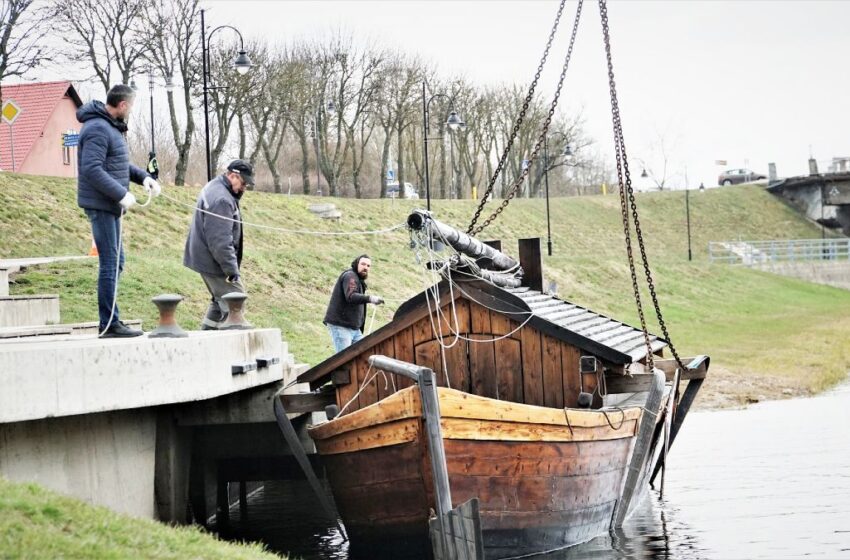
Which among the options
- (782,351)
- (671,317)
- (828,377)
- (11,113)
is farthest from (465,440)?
(671,317)

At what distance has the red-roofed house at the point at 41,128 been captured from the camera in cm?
5194

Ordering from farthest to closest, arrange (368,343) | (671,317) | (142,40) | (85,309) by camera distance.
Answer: (142,40), (671,317), (85,309), (368,343)

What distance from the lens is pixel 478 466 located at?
10906 mm

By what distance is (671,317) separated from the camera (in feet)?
145

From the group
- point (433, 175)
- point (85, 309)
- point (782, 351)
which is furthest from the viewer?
point (433, 175)

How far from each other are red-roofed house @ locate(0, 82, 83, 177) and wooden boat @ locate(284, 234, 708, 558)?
4172 centimetres

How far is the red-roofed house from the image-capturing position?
2045 inches

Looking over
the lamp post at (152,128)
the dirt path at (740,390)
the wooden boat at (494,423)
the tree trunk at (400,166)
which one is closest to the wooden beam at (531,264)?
the wooden boat at (494,423)

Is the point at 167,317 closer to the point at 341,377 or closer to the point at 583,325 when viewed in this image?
the point at 341,377

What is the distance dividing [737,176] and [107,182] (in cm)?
9440

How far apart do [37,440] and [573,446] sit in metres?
5.00

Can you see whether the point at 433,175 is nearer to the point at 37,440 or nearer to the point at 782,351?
the point at 782,351

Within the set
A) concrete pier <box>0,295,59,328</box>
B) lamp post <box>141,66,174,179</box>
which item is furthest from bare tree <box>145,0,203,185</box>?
concrete pier <box>0,295,59,328</box>

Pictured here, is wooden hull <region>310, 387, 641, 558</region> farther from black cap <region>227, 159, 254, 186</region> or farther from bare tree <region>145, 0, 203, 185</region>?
Answer: bare tree <region>145, 0, 203, 185</region>
